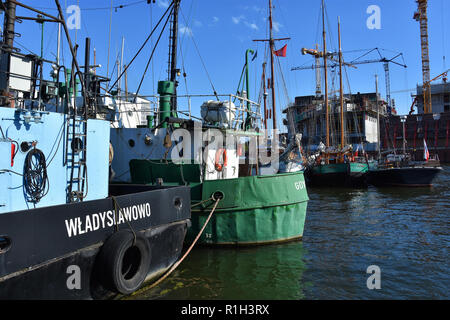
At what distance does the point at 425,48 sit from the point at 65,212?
10296cm

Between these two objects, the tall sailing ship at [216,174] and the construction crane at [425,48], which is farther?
the construction crane at [425,48]

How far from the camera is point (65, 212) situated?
475cm

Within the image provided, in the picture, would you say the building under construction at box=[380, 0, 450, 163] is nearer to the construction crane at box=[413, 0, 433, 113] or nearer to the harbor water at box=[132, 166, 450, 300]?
the construction crane at box=[413, 0, 433, 113]

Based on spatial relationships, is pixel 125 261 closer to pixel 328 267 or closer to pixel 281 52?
pixel 328 267

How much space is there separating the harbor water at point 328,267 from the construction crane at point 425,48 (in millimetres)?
84460

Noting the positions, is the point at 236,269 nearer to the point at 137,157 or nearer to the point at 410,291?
the point at 410,291

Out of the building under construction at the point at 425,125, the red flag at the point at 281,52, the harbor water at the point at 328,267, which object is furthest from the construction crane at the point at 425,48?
the harbor water at the point at 328,267

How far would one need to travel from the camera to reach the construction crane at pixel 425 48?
83.4 m

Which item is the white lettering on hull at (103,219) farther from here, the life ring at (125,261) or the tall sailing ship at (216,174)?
the tall sailing ship at (216,174)

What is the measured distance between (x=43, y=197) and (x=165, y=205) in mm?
2269

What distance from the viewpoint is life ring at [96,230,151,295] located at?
207 inches

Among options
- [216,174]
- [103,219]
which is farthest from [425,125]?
[103,219]
